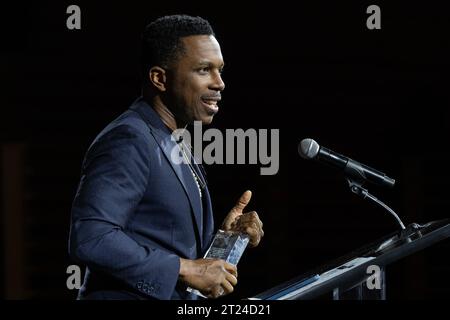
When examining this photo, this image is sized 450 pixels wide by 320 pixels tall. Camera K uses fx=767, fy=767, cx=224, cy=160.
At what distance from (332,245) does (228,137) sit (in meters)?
2.46

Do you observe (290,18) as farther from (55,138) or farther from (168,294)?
(168,294)

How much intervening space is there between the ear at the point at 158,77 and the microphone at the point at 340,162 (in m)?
0.49

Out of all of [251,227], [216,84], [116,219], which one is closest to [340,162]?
[251,227]

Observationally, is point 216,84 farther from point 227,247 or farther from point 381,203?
point 381,203

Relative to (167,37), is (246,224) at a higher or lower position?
lower

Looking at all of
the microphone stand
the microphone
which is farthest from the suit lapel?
the microphone stand

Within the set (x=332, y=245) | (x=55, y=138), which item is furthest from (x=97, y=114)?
(x=332, y=245)

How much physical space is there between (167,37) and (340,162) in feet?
2.21

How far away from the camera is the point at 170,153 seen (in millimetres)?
2334

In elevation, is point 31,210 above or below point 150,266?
below

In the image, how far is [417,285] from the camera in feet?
18.6

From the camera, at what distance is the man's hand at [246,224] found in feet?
7.98

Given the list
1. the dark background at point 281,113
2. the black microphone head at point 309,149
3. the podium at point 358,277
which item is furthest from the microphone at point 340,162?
the dark background at point 281,113

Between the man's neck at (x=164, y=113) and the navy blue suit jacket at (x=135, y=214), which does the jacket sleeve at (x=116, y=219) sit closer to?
the navy blue suit jacket at (x=135, y=214)
